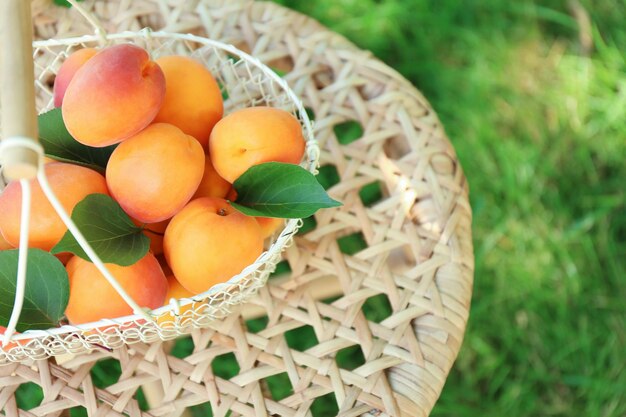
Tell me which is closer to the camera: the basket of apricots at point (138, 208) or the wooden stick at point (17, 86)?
the wooden stick at point (17, 86)

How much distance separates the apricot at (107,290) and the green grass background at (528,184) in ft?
1.68

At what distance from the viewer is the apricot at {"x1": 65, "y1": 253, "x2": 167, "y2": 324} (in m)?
0.54

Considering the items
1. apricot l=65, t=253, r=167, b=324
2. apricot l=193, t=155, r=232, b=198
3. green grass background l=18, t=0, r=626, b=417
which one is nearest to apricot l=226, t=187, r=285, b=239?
apricot l=193, t=155, r=232, b=198

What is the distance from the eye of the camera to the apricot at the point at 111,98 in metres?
0.53

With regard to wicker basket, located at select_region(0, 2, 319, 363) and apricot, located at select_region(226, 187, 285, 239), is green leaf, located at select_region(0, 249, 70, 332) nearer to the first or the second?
wicker basket, located at select_region(0, 2, 319, 363)

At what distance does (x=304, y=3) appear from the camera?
1.38 metres

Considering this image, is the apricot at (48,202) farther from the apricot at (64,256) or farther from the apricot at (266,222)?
the apricot at (266,222)

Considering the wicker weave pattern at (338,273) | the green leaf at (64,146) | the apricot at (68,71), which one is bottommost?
the wicker weave pattern at (338,273)

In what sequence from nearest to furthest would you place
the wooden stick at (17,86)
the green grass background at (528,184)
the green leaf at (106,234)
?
the wooden stick at (17,86)
the green leaf at (106,234)
the green grass background at (528,184)

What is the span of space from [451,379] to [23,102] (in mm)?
912

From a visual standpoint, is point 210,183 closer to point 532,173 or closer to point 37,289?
point 37,289

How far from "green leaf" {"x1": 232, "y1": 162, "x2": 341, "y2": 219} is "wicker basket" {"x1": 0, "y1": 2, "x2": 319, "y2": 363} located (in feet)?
0.07

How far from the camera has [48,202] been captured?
547 mm

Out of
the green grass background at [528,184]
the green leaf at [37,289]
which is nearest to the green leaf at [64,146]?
the green leaf at [37,289]
